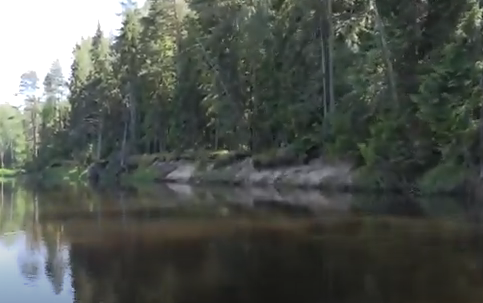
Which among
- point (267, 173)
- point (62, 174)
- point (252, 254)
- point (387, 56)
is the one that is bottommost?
point (252, 254)

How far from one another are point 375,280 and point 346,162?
23.2m

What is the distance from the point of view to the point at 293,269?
41.1 ft

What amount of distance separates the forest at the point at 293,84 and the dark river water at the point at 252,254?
492cm

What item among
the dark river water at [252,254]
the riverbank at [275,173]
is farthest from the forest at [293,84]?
the dark river water at [252,254]

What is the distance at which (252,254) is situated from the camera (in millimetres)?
14352

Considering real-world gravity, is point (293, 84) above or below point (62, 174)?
above

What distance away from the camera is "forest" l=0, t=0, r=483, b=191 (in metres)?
27.2

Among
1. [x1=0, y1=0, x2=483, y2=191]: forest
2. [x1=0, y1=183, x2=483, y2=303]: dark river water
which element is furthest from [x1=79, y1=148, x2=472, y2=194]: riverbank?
[x1=0, y1=183, x2=483, y2=303]: dark river water

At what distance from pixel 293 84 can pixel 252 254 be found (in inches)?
1077

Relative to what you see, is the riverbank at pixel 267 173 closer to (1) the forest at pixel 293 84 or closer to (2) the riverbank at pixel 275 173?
(2) the riverbank at pixel 275 173

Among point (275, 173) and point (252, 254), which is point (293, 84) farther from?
point (252, 254)

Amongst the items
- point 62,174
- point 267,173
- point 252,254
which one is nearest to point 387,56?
point 267,173

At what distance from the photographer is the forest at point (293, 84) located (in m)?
27.2

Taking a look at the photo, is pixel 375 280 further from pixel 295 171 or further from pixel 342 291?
pixel 295 171
